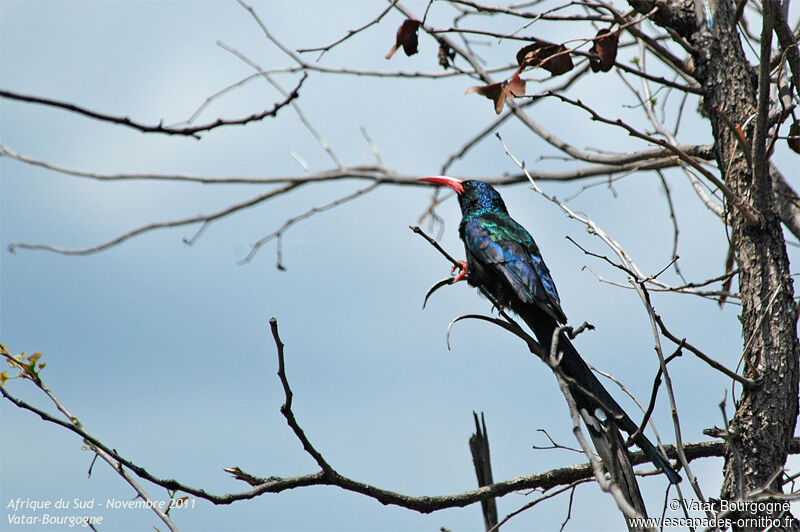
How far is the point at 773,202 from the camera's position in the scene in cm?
318

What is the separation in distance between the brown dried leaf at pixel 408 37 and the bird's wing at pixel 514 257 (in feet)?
4.23

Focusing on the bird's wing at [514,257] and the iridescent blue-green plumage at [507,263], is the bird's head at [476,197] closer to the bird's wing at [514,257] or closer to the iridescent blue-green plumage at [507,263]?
the iridescent blue-green plumage at [507,263]

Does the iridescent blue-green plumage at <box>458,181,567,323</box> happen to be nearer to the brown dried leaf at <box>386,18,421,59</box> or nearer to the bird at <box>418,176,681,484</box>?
the bird at <box>418,176,681,484</box>

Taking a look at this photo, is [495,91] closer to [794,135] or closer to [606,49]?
[606,49]

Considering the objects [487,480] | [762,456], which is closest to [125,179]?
[487,480]

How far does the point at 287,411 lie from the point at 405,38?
2036 millimetres

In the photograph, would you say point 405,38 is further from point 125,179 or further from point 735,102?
point 125,179

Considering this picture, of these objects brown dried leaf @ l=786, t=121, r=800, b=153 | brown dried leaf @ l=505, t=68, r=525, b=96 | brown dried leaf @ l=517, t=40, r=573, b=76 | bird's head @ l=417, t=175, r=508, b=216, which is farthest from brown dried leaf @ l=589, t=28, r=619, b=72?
bird's head @ l=417, t=175, r=508, b=216

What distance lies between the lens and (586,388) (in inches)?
133

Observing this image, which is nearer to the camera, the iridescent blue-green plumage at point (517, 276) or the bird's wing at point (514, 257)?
the iridescent blue-green plumage at point (517, 276)

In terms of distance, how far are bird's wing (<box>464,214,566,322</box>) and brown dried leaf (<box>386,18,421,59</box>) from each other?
1.29 metres

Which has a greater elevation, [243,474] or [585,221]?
[585,221]

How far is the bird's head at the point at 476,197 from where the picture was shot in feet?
17.0

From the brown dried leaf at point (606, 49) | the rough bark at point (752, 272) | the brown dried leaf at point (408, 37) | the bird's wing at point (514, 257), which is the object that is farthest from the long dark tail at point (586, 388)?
the brown dried leaf at point (408, 37)
